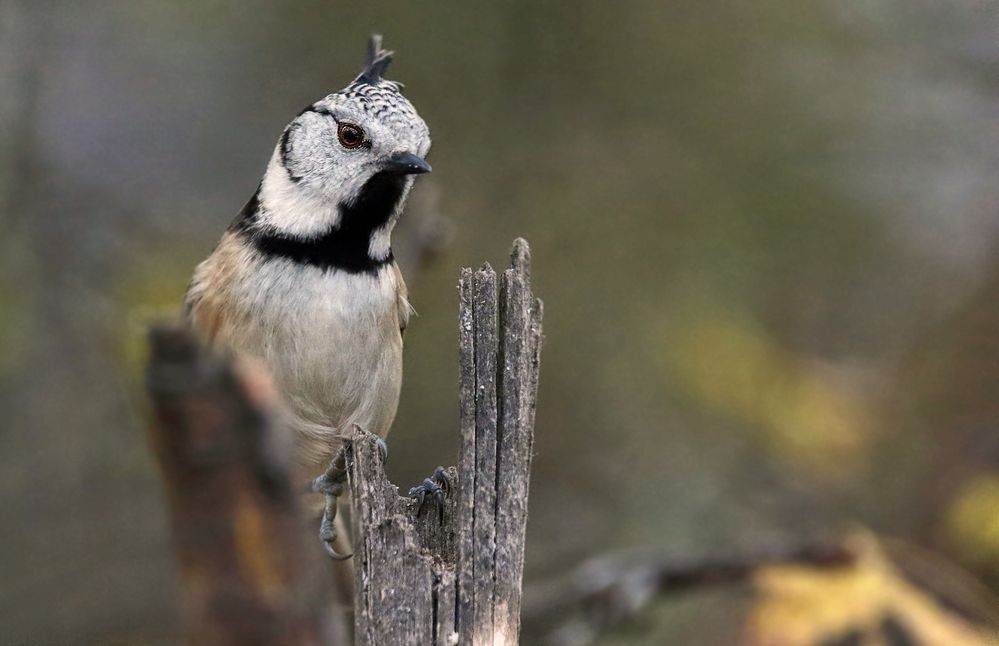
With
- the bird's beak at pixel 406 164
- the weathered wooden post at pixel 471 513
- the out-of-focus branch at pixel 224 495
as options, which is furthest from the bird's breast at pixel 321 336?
the out-of-focus branch at pixel 224 495

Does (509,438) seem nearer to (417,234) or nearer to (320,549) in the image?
(320,549)

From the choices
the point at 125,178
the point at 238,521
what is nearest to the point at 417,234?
the point at 125,178

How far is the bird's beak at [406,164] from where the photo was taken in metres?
4.29

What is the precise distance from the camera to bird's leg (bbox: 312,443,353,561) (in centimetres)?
413

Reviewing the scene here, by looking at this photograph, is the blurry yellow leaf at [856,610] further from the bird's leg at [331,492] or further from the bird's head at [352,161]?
the bird's head at [352,161]

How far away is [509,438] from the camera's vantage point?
302 centimetres

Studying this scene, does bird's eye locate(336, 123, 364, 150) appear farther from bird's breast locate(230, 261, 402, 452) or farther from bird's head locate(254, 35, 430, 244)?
bird's breast locate(230, 261, 402, 452)

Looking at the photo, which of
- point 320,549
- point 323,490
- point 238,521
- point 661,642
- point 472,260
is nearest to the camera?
point 238,521

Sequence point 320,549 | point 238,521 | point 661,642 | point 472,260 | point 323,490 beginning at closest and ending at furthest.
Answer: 1. point 238,521
2. point 323,490
3. point 320,549
4. point 661,642
5. point 472,260

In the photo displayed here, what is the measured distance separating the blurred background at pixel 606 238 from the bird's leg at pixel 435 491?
3015 millimetres

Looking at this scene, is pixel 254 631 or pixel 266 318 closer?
pixel 254 631

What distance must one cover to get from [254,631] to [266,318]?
8.66ft

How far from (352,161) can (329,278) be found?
1.48 feet

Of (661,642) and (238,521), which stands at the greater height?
(661,642)
